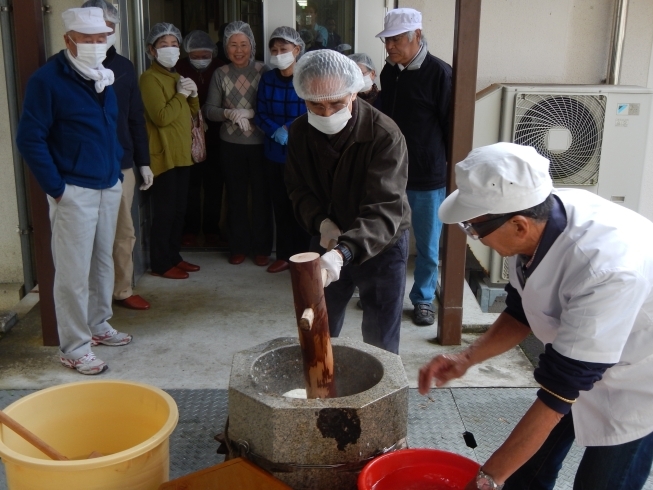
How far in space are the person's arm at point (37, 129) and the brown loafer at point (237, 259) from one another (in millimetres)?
2363

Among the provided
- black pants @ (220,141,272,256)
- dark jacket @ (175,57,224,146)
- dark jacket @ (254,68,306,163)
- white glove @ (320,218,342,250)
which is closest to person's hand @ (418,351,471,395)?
white glove @ (320,218,342,250)

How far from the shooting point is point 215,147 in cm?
596

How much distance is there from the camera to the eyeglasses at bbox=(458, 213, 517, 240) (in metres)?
1.89

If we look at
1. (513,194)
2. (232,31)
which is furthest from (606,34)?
(513,194)

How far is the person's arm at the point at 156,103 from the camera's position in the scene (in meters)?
→ 5.00

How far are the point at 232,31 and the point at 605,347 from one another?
417 centimetres

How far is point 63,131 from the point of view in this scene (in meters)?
3.71

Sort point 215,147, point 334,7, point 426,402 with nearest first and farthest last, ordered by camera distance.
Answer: point 426,402, point 334,7, point 215,147

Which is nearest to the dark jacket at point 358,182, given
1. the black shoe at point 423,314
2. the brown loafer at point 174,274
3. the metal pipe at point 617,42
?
the black shoe at point 423,314

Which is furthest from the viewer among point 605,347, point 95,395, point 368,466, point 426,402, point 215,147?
point 215,147

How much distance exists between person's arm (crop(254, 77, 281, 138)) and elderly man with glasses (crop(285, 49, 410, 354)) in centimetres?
192

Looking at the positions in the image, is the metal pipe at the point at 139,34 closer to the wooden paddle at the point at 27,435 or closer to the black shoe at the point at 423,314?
the black shoe at the point at 423,314

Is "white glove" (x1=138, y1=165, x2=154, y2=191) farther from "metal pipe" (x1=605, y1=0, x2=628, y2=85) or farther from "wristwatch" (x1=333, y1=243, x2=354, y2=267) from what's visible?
"metal pipe" (x1=605, y1=0, x2=628, y2=85)

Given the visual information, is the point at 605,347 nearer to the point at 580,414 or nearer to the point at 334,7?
the point at 580,414
